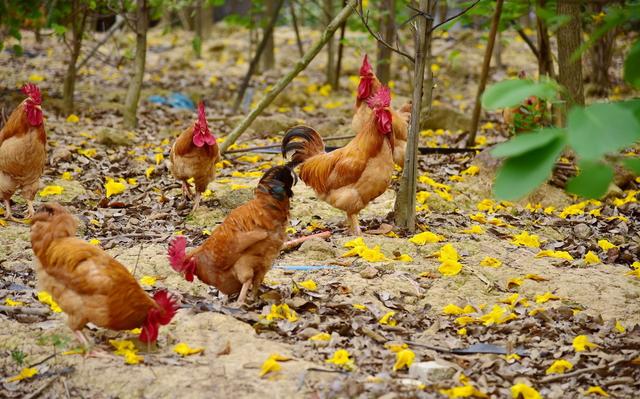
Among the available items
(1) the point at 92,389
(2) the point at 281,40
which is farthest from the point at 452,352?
(2) the point at 281,40

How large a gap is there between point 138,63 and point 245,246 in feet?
21.6

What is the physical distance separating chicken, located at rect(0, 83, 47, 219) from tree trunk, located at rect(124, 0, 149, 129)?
12.1 feet

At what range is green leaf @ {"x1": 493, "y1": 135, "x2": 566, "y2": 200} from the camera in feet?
7.76

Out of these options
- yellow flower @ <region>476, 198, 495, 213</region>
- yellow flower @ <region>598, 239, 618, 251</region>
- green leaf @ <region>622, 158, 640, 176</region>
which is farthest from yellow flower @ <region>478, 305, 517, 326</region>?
yellow flower @ <region>476, 198, 495, 213</region>

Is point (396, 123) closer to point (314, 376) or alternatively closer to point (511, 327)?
point (511, 327)

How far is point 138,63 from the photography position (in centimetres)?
1084

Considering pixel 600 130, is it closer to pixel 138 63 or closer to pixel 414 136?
pixel 414 136

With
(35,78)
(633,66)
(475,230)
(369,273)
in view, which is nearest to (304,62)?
(475,230)

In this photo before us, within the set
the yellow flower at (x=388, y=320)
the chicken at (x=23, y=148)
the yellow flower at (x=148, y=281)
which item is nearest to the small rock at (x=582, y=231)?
the yellow flower at (x=388, y=320)

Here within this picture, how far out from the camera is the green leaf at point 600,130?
2195 mm

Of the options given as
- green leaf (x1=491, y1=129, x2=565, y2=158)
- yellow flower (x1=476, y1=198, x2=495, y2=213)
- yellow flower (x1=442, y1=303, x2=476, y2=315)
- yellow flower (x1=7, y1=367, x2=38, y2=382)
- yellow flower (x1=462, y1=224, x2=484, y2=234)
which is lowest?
yellow flower (x1=7, y1=367, x2=38, y2=382)

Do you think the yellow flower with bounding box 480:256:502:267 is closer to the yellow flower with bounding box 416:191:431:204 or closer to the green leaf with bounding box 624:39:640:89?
the yellow flower with bounding box 416:191:431:204

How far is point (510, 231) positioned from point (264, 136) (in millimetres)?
4834

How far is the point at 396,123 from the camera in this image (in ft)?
27.1
